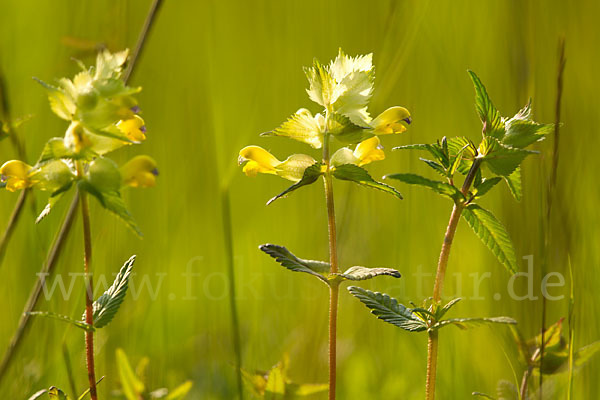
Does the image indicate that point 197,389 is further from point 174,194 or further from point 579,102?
point 579,102

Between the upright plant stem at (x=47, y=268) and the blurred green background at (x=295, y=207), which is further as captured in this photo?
the blurred green background at (x=295, y=207)

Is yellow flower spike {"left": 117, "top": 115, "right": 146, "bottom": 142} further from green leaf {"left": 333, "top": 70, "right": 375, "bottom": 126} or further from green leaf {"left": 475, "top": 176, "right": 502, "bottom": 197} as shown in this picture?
green leaf {"left": 475, "top": 176, "right": 502, "bottom": 197}

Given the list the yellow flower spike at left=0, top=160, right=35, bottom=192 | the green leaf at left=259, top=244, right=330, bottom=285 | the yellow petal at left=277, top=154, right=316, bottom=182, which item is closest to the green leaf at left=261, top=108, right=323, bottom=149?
the yellow petal at left=277, top=154, right=316, bottom=182

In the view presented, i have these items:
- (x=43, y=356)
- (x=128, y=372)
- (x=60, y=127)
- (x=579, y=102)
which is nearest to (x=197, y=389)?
(x=43, y=356)

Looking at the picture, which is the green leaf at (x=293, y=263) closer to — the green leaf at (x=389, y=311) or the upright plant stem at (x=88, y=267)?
the green leaf at (x=389, y=311)

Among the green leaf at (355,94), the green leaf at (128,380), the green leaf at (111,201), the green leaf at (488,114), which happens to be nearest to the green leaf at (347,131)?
the green leaf at (355,94)

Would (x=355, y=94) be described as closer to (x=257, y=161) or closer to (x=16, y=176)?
(x=257, y=161)
